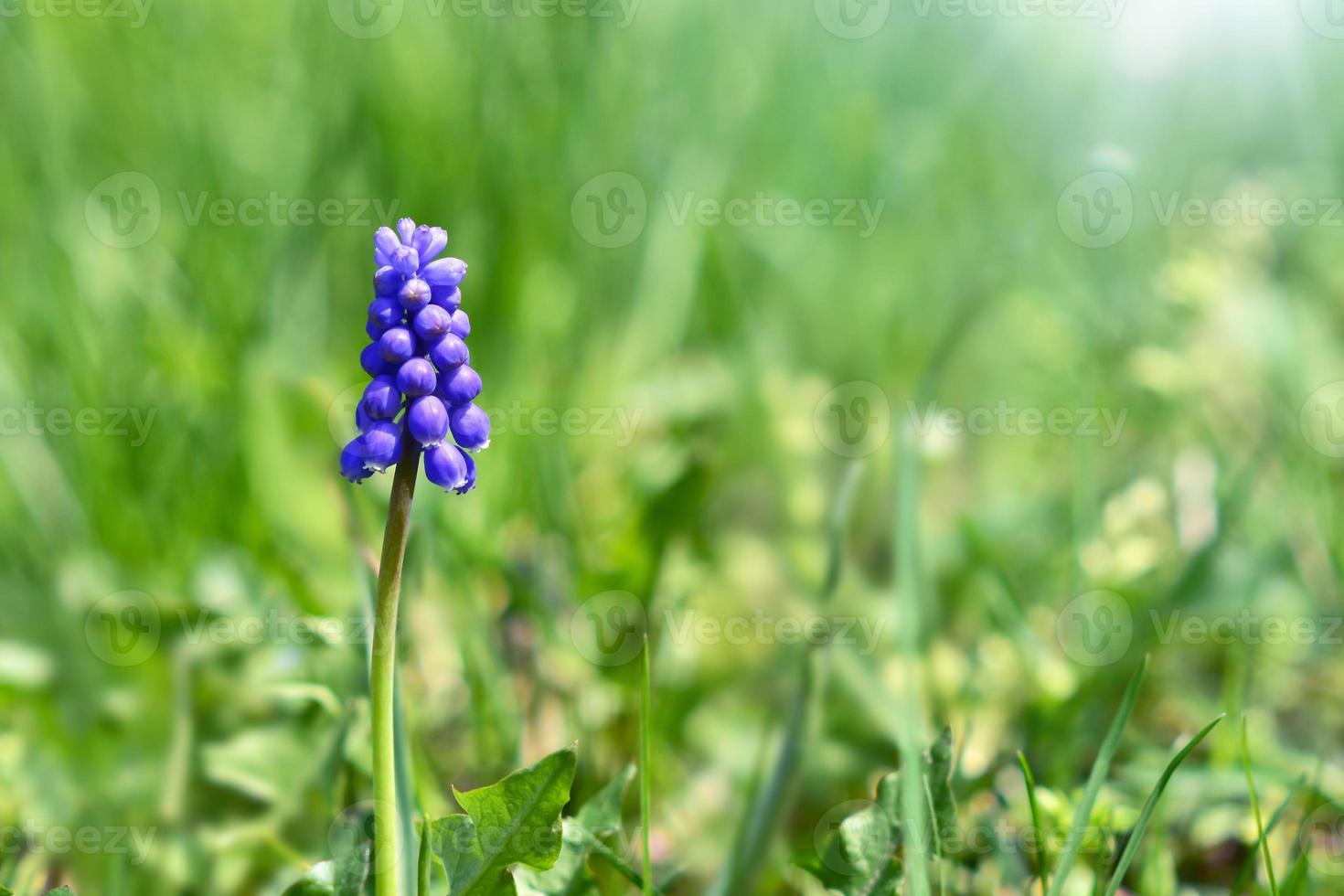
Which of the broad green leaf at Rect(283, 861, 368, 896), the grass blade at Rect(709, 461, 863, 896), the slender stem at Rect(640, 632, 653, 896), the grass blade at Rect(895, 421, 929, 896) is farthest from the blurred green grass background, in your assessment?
the slender stem at Rect(640, 632, 653, 896)

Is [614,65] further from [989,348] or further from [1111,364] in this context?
[1111,364]

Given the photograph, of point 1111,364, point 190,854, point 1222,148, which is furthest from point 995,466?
point 1222,148

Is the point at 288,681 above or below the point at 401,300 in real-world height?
below

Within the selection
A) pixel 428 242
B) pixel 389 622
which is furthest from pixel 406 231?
pixel 389 622

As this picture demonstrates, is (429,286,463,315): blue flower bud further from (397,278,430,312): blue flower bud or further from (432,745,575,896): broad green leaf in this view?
(432,745,575,896): broad green leaf

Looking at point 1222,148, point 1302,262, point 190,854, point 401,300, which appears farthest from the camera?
point 1222,148

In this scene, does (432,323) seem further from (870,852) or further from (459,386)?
(870,852)

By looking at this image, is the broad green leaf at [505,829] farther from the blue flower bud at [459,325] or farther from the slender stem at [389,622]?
the blue flower bud at [459,325]
